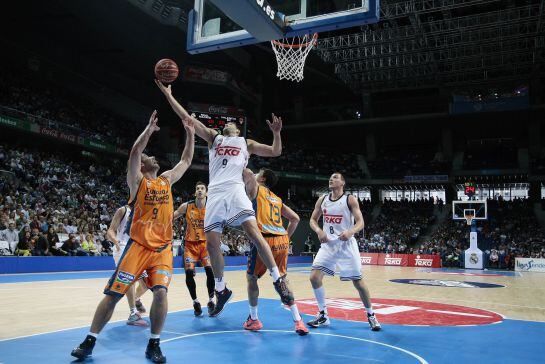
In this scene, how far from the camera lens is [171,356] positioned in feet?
14.8

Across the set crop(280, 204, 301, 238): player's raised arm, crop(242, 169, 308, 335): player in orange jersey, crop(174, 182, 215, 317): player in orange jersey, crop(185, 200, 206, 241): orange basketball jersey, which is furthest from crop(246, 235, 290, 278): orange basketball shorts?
crop(185, 200, 206, 241): orange basketball jersey

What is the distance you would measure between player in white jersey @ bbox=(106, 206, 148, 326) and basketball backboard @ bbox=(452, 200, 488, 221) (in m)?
20.8

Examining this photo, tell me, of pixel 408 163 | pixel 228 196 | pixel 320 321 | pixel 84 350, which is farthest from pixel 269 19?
pixel 408 163

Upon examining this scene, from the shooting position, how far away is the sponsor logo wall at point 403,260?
2694 cm

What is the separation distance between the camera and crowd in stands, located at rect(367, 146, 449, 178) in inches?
1471

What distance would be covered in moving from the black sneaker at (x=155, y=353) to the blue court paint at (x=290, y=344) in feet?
0.27

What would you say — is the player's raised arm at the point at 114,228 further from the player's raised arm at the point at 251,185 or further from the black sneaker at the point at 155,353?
the black sneaker at the point at 155,353

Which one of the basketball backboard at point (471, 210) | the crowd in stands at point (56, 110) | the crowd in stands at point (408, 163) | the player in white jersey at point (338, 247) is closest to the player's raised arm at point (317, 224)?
the player in white jersey at point (338, 247)

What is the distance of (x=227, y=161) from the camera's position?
5719mm

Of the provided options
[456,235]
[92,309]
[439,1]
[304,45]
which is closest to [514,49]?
[439,1]

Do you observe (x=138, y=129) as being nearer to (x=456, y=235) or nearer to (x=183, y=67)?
(x=183, y=67)

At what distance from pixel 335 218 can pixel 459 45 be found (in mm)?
23867

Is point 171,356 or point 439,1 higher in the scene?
point 439,1

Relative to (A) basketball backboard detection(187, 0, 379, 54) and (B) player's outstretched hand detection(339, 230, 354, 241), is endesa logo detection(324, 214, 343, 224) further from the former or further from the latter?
(A) basketball backboard detection(187, 0, 379, 54)
